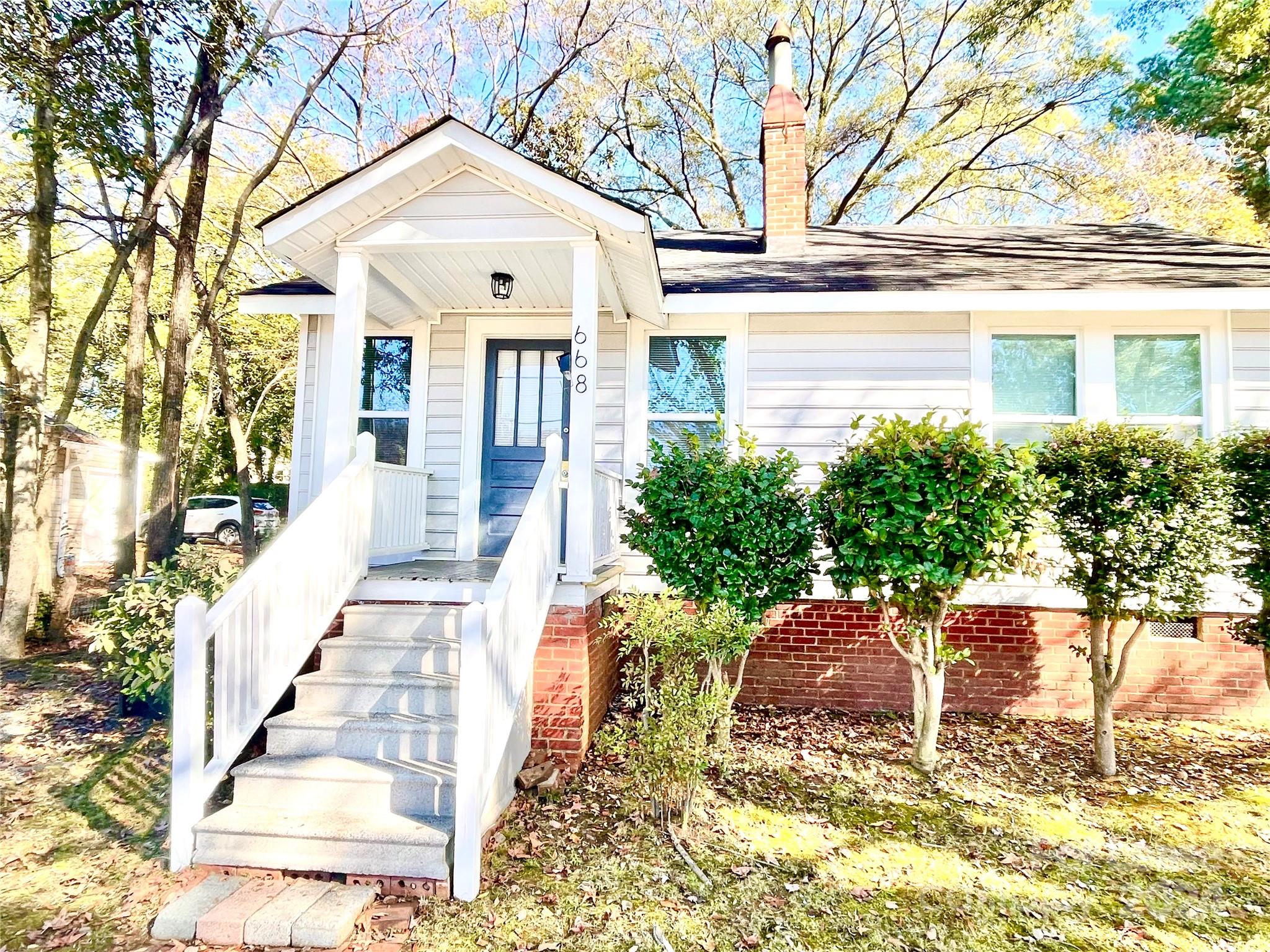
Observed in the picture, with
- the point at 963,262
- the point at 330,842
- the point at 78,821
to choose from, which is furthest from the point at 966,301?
the point at 78,821

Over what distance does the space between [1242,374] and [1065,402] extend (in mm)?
1437

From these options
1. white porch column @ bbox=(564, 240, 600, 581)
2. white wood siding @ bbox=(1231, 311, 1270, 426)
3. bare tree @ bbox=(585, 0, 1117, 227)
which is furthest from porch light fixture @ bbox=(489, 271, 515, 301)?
bare tree @ bbox=(585, 0, 1117, 227)

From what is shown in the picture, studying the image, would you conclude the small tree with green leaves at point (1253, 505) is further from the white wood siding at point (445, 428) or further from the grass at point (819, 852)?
the white wood siding at point (445, 428)

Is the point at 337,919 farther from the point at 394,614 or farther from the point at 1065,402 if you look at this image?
the point at 1065,402

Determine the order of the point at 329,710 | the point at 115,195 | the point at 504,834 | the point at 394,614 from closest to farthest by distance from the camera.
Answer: the point at 504,834
the point at 329,710
the point at 394,614
the point at 115,195

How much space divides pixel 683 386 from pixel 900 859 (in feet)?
13.6

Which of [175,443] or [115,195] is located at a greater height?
[115,195]

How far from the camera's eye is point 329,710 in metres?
4.00

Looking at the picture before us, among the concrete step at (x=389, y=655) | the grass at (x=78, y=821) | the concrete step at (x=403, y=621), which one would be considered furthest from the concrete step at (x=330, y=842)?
the concrete step at (x=403, y=621)

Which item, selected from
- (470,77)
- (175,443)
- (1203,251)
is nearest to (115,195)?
(175,443)

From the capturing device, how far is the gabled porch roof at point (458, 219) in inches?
174

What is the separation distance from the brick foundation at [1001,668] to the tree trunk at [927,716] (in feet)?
3.98

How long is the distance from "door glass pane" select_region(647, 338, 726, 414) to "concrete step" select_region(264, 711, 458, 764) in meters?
3.57

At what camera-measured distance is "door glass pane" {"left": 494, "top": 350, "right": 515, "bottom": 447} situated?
21.6 ft
